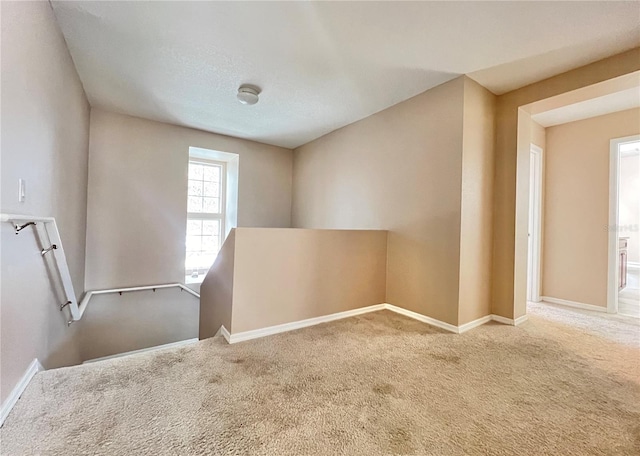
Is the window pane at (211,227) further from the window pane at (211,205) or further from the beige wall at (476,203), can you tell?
the beige wall at (476,203)

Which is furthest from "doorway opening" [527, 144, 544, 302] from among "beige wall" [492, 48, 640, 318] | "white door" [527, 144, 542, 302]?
"beige wall" [492, 48, 640, 318]

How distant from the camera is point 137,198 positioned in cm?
368

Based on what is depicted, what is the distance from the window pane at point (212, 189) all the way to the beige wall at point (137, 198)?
0.62 m

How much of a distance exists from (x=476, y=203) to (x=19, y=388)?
11.5 feet

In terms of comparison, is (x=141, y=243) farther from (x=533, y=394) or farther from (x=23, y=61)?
(x=533, y=394)

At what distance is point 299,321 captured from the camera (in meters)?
2.58

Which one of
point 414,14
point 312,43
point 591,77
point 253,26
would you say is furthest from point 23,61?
point 591,77

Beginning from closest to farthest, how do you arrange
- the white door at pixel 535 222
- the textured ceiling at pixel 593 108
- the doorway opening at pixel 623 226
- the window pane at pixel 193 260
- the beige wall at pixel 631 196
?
the textured ceiling at pixel 593 108, the doorway opening at pixel 623 226, the white door at pixel 535 222, the window pane at pixel 193 260, the beige wall at pixel 631 196

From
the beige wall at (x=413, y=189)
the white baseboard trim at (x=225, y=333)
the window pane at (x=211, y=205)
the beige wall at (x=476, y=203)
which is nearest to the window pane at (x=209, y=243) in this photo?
the window pane at (x=211, y=205)

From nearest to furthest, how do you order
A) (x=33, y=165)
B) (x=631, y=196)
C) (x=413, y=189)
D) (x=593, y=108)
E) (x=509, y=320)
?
(x=33, y=165) < (x=509, y=320) < (x=413, y=189) < (x=593, y=108) < (x=631, y=196)

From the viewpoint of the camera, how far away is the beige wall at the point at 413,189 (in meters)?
2.53

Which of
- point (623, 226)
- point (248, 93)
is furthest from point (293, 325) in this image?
point (623, 226)

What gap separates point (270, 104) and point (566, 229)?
402 centimetres

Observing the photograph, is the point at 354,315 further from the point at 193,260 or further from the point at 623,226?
the point at 623,226
